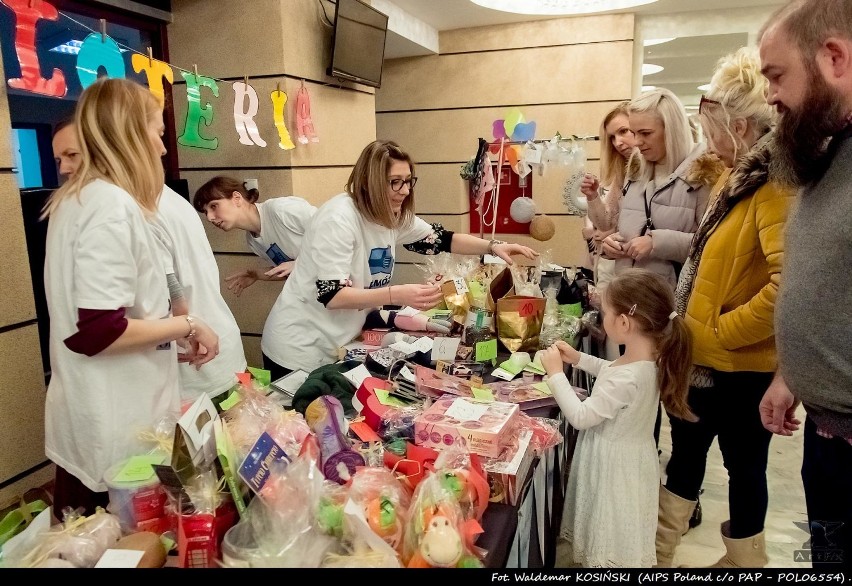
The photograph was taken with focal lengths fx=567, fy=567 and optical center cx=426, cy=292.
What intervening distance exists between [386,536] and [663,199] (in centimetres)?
186

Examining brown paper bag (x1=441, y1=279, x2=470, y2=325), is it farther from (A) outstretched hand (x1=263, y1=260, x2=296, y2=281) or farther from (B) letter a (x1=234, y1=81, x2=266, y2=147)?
(B) letter a (x1=234, y1=81, x2=266, y2=147)

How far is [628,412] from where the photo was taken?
165cm

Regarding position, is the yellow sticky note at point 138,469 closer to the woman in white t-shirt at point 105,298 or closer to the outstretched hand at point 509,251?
the woman in white t-shirt at point 105,298

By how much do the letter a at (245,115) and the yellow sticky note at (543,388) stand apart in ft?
5.45

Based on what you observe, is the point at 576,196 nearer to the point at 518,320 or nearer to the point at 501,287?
the point at 501,287

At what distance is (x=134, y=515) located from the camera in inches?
41.9

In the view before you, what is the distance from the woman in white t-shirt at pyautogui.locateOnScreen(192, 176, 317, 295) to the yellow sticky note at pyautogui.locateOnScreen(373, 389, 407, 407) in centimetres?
112

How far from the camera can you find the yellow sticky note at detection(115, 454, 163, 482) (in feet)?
3.59

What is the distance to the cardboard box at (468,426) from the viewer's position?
1.28 meters

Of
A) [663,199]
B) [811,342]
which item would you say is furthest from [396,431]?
[663,199]

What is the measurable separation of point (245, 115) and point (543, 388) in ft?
6.09

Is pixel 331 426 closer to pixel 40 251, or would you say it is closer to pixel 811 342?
pixel 811 342

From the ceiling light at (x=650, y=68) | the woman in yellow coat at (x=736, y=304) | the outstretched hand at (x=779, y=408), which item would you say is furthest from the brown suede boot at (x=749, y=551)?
the ceiling light at (x=650, y=68)

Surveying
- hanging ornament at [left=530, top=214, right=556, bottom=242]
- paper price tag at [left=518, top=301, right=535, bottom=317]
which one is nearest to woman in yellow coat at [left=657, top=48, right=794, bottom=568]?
paper price tag at [left=518, top=301, right=535, bottom=317]
